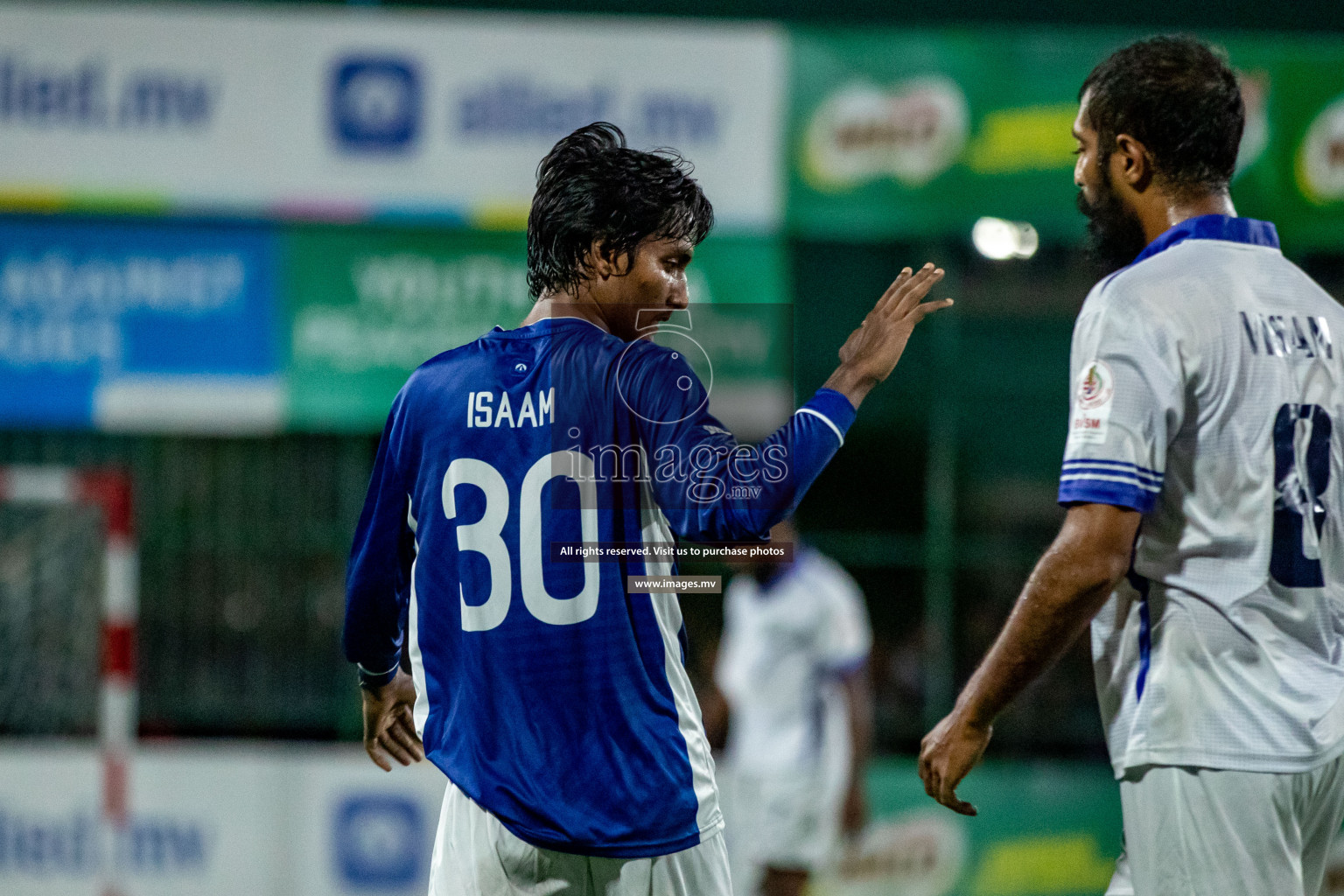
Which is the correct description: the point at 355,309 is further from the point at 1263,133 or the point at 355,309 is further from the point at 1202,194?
the point at 1202,194

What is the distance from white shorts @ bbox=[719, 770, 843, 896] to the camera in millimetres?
7000

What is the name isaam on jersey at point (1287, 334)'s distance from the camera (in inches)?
101

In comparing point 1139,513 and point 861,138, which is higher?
point 861,138

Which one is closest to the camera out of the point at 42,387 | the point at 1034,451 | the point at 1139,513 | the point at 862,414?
the point at 1139,513

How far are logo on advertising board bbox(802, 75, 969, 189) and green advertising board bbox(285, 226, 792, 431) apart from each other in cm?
69

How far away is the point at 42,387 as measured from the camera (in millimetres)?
7387

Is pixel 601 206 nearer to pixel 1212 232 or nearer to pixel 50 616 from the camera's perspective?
pixel 1212 232

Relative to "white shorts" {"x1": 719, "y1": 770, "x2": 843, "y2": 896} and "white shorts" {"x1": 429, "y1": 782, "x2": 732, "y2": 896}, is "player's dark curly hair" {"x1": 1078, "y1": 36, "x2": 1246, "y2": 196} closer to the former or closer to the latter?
"white shorts" {"x1": 429, "y1": 782, "x2": 732, "y2": 896}

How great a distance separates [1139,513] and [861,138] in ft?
17.8

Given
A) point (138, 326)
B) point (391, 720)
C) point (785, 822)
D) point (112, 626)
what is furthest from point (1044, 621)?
point (138, 326)

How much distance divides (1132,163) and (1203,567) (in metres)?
0.78

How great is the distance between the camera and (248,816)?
24.0 feet

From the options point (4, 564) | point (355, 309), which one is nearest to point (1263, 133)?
point (355, 309)

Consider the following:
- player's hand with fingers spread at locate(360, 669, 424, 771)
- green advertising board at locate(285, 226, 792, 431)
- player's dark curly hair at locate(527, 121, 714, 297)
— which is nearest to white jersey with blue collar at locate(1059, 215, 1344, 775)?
player's dark curly hair at locate(527, 121, 714, 297)
